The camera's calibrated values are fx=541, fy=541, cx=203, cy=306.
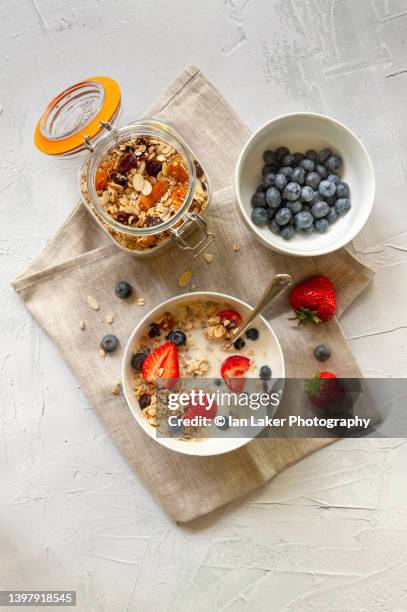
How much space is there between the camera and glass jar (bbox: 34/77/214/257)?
1182mm

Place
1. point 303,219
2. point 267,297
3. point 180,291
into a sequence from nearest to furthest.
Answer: point 267,297 → point 303,219 → point 180,291

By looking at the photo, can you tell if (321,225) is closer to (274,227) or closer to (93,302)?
(274,227)

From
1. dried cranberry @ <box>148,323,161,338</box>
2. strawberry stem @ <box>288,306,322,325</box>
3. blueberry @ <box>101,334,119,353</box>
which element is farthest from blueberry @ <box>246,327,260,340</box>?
blueberry @ <box>101,334,119,353</box>

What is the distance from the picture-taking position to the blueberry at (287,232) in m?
1.27

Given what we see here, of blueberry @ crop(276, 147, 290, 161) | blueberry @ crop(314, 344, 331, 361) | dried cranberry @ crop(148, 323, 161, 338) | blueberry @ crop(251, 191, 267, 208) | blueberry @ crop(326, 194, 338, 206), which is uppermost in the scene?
blueberry @ crop(276, 147, 290, 161)

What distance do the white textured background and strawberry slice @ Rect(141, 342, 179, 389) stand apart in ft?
0.78

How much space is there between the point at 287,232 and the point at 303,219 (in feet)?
0.16

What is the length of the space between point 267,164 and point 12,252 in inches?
26.7

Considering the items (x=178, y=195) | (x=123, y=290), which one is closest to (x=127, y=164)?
(x=178, y=195)

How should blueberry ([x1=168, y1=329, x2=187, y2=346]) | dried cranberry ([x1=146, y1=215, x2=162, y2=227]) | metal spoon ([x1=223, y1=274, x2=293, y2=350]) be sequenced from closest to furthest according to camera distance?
metal spoon ([x1=223, y1=274, x2=293, y2=350])
dried cranberry ([x1=146, y1=215, x2=162, y2=227])
blueberry ([x1=168, y1=329, x2=187, y2=346])

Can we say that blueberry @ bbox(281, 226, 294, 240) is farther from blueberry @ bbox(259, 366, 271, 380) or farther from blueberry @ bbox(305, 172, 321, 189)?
blueberry @ bbox(259, 366, 271, 380)

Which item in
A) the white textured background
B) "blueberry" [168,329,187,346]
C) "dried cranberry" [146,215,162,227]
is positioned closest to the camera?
"dried cranberry" [146,215,162,227]

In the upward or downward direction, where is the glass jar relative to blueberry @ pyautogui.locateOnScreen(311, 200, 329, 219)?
upward

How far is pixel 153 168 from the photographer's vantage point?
47.4 inches
